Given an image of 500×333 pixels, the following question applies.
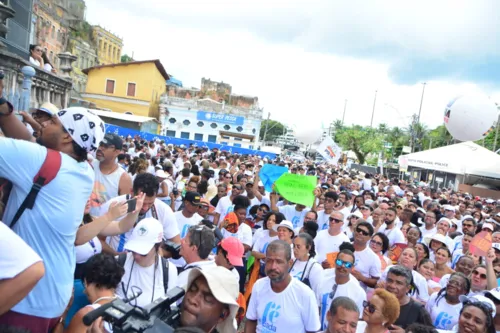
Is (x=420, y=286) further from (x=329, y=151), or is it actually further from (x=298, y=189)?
(x=329, y=151)

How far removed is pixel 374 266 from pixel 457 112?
10.4m

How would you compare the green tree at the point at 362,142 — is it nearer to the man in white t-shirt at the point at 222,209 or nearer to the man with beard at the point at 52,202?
the man in white t-shirt at the point at 222,209

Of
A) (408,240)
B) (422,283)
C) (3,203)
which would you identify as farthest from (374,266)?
(3,203)

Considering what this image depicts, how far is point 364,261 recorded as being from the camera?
4449mm

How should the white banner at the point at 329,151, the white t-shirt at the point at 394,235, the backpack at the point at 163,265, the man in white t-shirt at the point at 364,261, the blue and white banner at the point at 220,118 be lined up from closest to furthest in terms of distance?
the backpack at the point at 163,265 < the man in white t-shirt at the point at 364,261 < the white t-shirt at the point at 394,235 < the white banner at the point at 329,151 < the blue and white banner at the point at 220,118

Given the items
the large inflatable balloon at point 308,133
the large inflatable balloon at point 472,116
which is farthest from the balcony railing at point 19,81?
the large inflatable balloon at point 472,116

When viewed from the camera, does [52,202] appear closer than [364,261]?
Yes

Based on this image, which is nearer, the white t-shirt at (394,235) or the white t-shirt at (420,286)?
the white t-shirt at (420,286)

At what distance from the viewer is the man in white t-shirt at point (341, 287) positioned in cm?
358

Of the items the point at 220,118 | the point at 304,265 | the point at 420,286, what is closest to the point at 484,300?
the point at 420,286

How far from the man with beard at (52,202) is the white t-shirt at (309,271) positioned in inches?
96.4

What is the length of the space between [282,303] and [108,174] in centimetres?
212

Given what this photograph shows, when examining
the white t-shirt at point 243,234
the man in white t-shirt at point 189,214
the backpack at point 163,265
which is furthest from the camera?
the white t-shirt at point 243,234

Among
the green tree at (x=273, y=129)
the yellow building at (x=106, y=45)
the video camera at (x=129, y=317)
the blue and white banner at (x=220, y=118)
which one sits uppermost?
the yellow building at (x=106, y=45)
